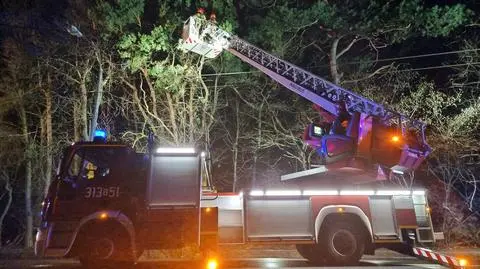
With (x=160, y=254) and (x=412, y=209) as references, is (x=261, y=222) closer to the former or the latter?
(x=412, y=209)

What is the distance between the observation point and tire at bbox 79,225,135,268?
823cm

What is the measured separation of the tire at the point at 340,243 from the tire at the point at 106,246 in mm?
3895

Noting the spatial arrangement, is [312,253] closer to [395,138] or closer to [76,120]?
[395,138]

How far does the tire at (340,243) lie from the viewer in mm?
9438

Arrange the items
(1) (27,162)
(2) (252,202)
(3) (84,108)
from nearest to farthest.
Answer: (2) (252,202) < (3) (84,108) < (1) (27,162)

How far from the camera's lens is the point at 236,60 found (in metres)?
16.6

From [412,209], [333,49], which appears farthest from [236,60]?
[412,209]

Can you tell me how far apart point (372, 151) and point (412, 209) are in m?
1.45

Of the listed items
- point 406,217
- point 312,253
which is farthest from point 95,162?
point 406,217

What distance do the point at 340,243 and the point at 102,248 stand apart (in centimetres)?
467

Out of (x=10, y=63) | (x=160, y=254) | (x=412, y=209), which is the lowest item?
(x=160, y=254)

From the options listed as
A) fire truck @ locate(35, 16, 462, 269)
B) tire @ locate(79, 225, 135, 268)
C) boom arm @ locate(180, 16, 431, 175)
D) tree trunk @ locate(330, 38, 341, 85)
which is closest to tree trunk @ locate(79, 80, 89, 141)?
boom arm @ locate(180, 16, 431, 175)

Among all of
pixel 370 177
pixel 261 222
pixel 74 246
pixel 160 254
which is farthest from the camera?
pixel 160 254

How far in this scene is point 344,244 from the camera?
31.1ft
